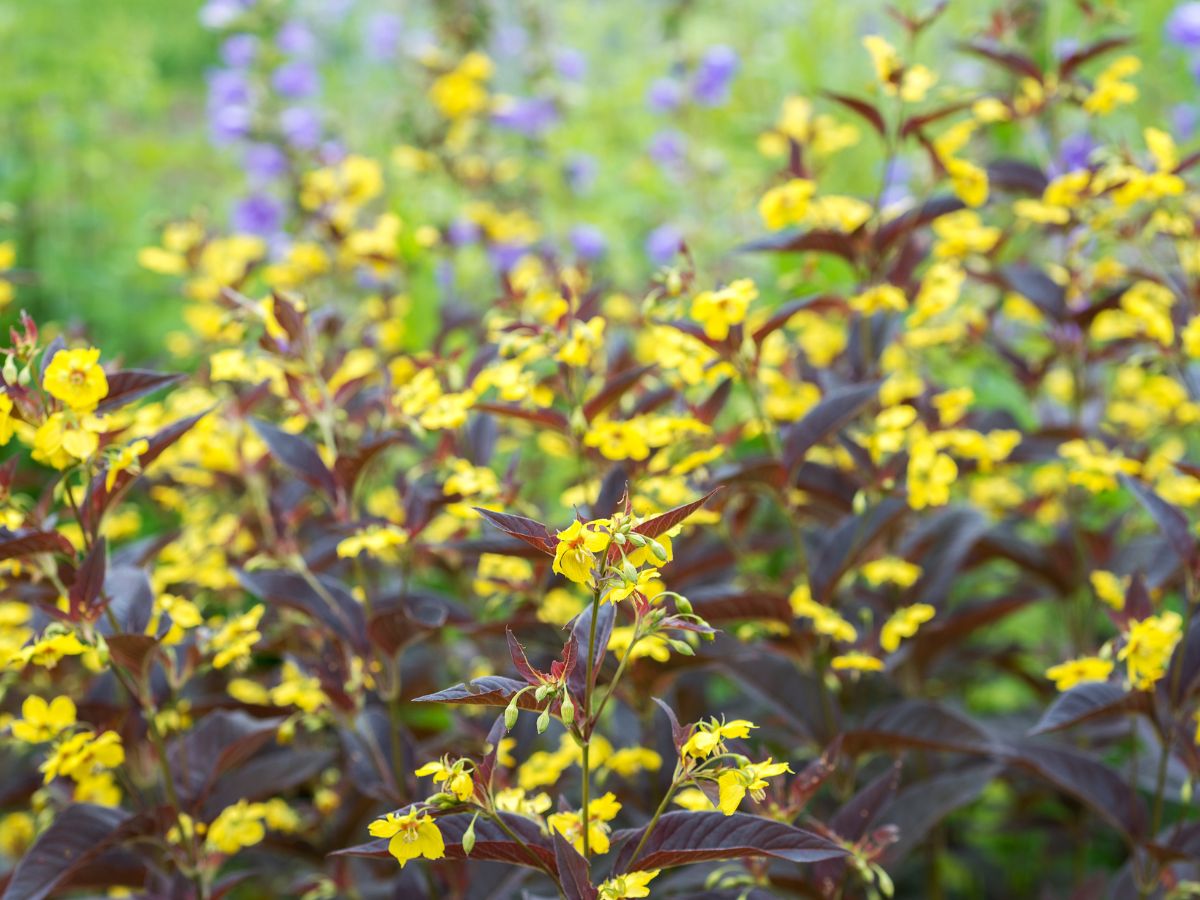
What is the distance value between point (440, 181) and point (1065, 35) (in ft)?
7.24

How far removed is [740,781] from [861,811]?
36cm

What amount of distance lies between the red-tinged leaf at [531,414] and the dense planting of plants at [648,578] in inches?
0.6

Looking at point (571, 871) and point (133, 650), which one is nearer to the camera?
point (571, 871)

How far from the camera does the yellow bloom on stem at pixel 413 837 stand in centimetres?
88

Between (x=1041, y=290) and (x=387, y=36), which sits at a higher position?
(x=1041, y=290)

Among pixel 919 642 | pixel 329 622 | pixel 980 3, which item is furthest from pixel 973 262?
pixel 980 3

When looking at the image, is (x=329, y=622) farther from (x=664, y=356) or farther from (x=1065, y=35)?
(x=1065, y=35)

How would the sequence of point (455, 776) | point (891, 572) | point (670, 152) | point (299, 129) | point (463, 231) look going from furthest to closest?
point (670, 152), point (299, 129), point (463, 231), point (891, 572), point (455, 776)

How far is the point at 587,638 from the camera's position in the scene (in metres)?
1.00

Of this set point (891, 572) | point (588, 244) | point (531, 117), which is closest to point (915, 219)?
point (891, 572)

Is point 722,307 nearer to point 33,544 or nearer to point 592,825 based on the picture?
point 592,825

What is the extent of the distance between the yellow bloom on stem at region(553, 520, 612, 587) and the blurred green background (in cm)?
165

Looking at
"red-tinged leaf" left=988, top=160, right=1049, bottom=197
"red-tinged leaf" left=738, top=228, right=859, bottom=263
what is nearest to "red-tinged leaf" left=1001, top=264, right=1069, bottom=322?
"red-tinged leaf" left=988, top=160, right=1049, bottom=197

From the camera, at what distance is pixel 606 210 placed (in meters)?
5.08
